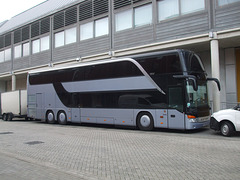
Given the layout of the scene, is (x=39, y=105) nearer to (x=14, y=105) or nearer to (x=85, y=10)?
(x=14, y=105)

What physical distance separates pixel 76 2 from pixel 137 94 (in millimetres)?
15010

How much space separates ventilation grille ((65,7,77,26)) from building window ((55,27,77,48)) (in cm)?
79

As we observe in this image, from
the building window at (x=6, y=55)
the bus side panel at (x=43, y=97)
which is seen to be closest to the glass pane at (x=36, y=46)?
the building window at (x=6, y=55)

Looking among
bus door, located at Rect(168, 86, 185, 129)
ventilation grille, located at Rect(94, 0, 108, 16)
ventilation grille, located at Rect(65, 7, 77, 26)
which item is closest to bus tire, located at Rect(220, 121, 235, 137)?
bus door, located at Rect(168, 86, 185, 129)

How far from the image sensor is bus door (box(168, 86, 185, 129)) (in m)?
12.2

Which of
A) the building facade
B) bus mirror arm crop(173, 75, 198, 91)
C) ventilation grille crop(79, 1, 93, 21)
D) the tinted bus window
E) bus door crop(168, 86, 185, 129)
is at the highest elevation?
ventilation grille crop(79, 1, 93, 21)

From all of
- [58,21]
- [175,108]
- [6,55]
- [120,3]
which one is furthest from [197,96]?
[6,55]

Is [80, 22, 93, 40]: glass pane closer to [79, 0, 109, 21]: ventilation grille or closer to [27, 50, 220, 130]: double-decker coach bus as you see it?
[79, 0, 109, 21]: ventilation grille

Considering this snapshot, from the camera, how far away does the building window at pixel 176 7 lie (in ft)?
54.3

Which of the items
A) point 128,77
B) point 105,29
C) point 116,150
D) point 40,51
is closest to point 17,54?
point 40,51

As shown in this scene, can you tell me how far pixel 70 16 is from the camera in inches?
1006

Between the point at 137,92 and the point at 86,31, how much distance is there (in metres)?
12.6

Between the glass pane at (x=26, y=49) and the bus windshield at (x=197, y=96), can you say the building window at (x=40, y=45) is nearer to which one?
the glass pane at (x=26, y=49)

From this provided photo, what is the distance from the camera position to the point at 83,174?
565 cm
